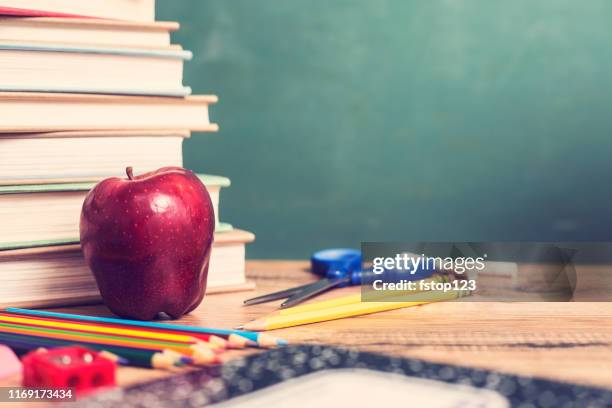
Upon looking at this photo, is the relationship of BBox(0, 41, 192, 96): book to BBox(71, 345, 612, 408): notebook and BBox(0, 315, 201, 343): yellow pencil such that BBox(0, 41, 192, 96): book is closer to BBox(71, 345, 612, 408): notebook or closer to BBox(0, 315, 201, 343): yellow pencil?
BBox(0, 315, 201, 343): yellow pencil

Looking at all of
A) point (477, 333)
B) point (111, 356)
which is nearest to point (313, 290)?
point (477, 333)

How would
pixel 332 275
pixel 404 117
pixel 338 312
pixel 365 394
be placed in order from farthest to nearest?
pixel 404 117, pixel 332 275, pixel 338 312, pixel 365 394

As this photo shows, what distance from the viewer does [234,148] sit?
1187mm

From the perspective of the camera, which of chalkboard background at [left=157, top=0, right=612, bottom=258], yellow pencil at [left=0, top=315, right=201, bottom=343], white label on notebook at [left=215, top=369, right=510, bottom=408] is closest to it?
white label on notebook at [left=215, top=369, right=510, bottom=408]

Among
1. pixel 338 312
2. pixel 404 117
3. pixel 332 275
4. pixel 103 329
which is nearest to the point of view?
pixel 103 329

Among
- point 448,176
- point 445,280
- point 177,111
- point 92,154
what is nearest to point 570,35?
point 448,176

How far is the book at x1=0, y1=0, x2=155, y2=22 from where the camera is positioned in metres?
0.82

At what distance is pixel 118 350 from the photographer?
2.03ft

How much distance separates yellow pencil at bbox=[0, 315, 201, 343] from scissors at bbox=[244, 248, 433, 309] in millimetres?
184

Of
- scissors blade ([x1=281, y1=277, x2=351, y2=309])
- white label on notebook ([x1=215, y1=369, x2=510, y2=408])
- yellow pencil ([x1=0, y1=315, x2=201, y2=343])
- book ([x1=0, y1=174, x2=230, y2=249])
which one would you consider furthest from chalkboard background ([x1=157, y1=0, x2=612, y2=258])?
white label on notebook ([x1=215, y1=369, x2=510, y2=408])

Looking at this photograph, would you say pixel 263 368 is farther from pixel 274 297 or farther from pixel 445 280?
pixel 445 280

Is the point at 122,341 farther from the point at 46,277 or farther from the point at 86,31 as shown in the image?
the point at 86,31

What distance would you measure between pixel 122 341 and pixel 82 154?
0.28m

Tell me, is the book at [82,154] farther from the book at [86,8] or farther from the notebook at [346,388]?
the notebook at [346,388]
